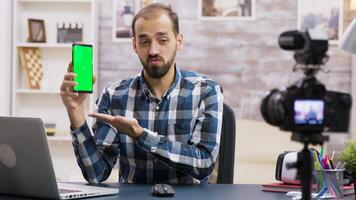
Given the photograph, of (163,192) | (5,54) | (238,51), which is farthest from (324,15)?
(163,192)

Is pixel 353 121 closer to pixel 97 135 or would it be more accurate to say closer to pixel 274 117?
pixel 97 135

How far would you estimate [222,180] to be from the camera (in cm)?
220

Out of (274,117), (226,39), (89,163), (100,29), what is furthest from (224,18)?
(274,117)

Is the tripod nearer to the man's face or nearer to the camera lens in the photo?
the camera lens

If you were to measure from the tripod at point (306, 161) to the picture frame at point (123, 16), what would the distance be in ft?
10.9

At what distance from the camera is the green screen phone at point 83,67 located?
178 cm

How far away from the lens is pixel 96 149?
6.57 ft

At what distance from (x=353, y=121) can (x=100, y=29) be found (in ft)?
5.93

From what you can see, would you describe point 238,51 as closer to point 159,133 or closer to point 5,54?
point 5,54

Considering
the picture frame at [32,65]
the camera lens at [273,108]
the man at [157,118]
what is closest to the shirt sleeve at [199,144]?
the man at [157,118]

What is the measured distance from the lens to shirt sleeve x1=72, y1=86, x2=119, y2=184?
6.41ft

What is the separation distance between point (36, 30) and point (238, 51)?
1.39 metres

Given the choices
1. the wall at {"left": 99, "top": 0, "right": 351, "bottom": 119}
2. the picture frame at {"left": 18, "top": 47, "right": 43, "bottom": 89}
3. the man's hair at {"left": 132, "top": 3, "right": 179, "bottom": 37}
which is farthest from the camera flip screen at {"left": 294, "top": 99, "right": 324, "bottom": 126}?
the picture frame at {"left": 18, "top": 47, "right": 43, "bottom": 89}

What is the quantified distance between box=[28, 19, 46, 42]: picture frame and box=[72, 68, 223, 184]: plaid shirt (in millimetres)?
2117
